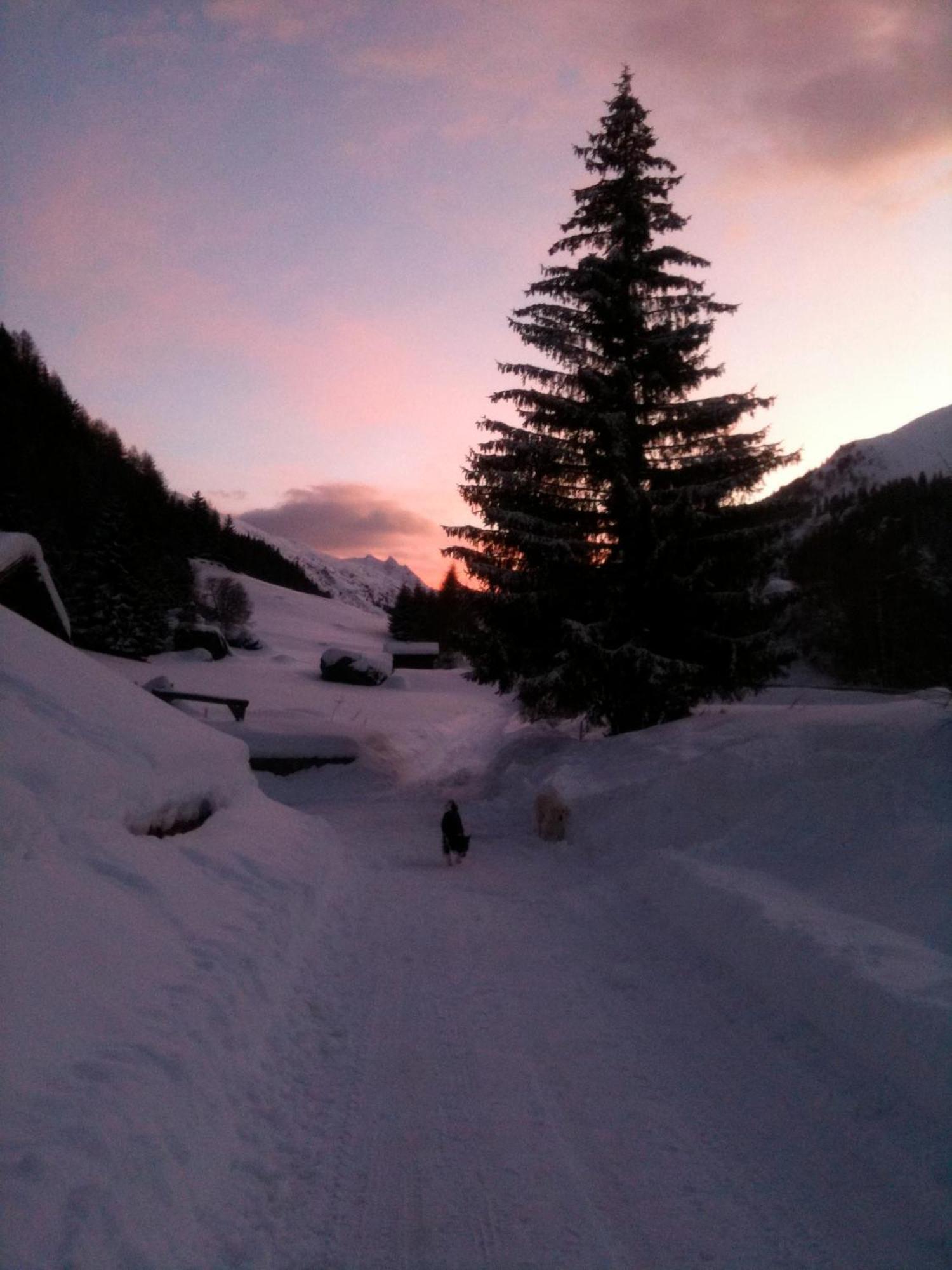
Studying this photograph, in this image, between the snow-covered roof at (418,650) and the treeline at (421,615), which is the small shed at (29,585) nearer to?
the snow-covered roof at (418,650)

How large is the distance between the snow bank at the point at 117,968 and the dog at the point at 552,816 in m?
4.97

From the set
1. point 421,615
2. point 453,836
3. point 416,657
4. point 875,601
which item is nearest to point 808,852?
point 453,836

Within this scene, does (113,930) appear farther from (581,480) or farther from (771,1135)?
(581,480)

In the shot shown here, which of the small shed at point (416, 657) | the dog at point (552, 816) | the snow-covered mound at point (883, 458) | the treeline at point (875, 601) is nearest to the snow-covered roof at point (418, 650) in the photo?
the small shed at point (416, 657)

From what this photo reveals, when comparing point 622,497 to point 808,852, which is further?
point 622,497

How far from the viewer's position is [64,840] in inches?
206

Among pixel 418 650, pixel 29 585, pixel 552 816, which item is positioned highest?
pixel 29 585

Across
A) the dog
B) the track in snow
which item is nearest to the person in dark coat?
the dog

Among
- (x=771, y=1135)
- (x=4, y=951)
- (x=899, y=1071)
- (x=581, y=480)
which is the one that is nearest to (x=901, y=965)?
(x=899, y=1071)

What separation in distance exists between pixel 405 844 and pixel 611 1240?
925cm

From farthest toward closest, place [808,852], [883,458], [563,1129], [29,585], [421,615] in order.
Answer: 1. [883,458]
2. [421,615]
3. [29,585]
4. [808,852]
5. [563,1129]

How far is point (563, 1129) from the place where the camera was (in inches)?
167

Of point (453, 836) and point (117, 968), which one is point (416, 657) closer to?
point (453, 836)

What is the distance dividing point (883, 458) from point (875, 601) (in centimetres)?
11471
